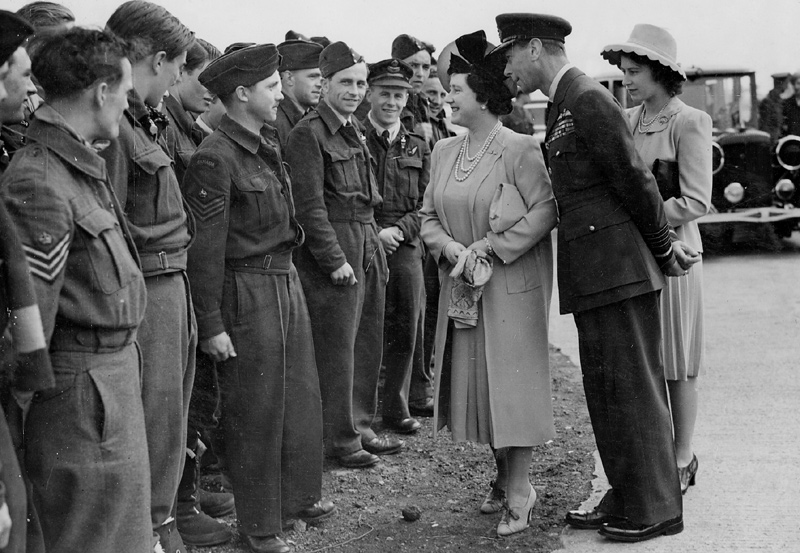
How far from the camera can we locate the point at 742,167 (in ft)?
41.1

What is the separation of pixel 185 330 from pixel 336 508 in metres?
1.45

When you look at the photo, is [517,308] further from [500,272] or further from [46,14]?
[46,14]

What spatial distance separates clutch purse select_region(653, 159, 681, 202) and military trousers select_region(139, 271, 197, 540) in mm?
2263

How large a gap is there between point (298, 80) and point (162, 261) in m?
2.69

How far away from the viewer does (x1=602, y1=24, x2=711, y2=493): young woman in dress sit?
14.2 ft

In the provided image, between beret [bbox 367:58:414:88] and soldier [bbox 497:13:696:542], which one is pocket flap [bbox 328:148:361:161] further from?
soldier [bbox 497:13:696:542]

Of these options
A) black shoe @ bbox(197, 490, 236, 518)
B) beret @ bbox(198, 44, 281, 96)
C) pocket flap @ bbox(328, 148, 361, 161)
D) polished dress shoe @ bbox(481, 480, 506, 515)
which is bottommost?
polished dress shoe @ bbox(481, 480, 506, 515)

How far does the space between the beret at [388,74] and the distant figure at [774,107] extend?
8.56 m

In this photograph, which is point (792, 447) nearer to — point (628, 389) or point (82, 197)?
point (628, 389)

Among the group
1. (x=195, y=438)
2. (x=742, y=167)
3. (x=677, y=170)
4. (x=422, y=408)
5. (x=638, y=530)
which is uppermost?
(x=677, y=170)

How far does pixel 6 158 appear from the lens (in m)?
2.87

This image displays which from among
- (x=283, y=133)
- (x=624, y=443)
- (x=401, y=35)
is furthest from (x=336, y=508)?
(x=401, y=35)

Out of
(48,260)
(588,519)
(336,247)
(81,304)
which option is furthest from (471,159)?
(48,260)

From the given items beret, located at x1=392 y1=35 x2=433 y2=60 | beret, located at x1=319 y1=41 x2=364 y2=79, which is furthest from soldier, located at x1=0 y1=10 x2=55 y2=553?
beret, located at x1=392 y1=35 x2=433 y2=60
